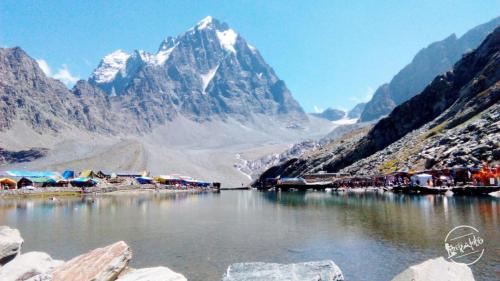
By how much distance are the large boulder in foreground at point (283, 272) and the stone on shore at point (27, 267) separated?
10420mm

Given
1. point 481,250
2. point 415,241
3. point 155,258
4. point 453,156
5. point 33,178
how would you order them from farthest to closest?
point 33,178 → point 453,156 → point 415,241 → point 155,258 → point 481,250

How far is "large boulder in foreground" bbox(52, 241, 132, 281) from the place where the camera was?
763 inches

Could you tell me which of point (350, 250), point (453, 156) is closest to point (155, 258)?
point (350, 250)

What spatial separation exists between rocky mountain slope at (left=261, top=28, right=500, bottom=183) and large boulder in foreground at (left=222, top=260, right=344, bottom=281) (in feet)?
313

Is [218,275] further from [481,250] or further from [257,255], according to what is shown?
[481,250]

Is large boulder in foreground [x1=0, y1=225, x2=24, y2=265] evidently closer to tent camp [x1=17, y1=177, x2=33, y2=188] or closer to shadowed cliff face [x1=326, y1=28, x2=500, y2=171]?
tent camp [x1=17, y1=177, x2=33, y2=188]

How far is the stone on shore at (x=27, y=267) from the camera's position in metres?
21.5

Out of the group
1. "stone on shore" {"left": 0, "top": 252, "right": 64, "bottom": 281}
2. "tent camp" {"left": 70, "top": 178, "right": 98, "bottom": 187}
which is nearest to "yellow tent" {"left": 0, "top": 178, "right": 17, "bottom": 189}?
"tent camp" {"left": 70, "top": 178, "right": 98, "bottom": 187}

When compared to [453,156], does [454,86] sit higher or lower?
higher

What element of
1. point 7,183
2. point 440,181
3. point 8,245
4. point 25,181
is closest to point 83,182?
point 25,181

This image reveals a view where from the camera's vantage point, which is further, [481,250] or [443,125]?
[443,125]

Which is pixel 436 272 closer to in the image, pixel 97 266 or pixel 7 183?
pixel 97 266

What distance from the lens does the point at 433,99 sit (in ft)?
634

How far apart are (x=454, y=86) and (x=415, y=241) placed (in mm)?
173692
